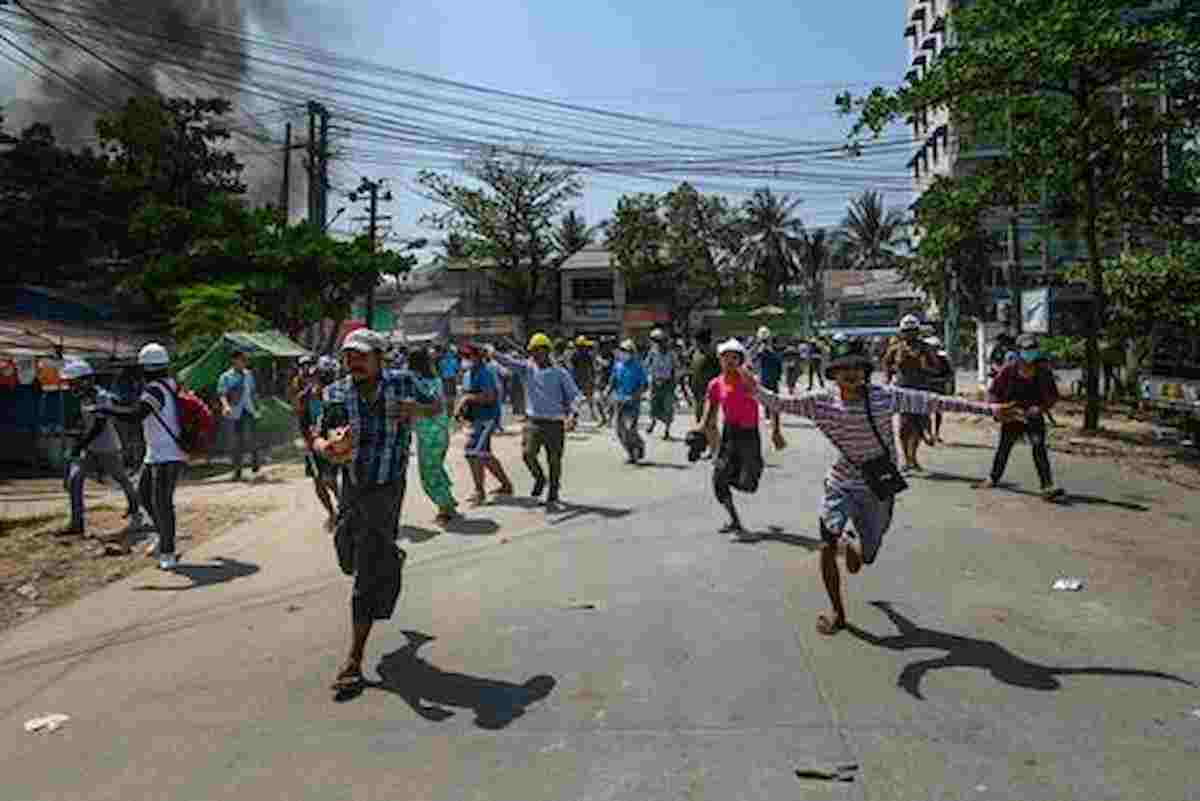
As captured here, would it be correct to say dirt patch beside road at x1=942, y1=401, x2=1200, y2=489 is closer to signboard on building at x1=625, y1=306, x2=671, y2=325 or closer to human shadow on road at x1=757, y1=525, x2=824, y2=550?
human shadow on road at x1=757, y1=525, x2=824, y2=550

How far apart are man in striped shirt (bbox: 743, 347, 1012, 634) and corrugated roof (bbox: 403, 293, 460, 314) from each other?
52.0m

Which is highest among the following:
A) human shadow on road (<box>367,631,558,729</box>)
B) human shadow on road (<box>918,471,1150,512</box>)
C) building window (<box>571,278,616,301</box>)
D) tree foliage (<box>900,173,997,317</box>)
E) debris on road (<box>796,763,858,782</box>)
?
building window (<box>571,278,616,301</box>)

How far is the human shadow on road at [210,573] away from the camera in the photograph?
791 centimetres

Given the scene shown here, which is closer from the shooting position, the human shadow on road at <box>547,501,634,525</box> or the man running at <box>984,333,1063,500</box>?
the human shadow on road at <box>547,501,634,525</box>

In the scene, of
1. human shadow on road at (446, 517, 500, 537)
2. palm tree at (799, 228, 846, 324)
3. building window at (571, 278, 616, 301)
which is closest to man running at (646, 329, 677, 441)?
human shadow on road at (446, 517, 500, 537)

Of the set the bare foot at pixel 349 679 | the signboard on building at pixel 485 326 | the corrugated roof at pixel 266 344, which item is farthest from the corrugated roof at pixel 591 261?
the bare foot at pixel 349 679

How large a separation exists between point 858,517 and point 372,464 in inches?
96.9

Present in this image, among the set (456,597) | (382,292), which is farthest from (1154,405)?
(382,292)

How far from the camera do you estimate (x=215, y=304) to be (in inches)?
852

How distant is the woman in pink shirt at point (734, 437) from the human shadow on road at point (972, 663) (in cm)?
→ 285

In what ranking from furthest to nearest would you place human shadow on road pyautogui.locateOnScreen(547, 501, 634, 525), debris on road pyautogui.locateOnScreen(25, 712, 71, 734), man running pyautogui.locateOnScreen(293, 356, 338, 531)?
human shadow on road pyautogui.locateOnScreen(547, 501, 634, 525)
man running pyautogui.locateOnScreen(293, 356, 338, 531)
debris on road pyautogui.locateOnScreen(25, 712, 71, 734)

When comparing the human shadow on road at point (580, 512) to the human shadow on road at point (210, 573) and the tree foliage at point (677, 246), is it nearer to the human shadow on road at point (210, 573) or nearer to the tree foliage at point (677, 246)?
the human shadow on road at point (210, 573)

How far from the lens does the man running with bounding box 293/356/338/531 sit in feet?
31.7

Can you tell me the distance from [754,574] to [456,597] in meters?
1.91
